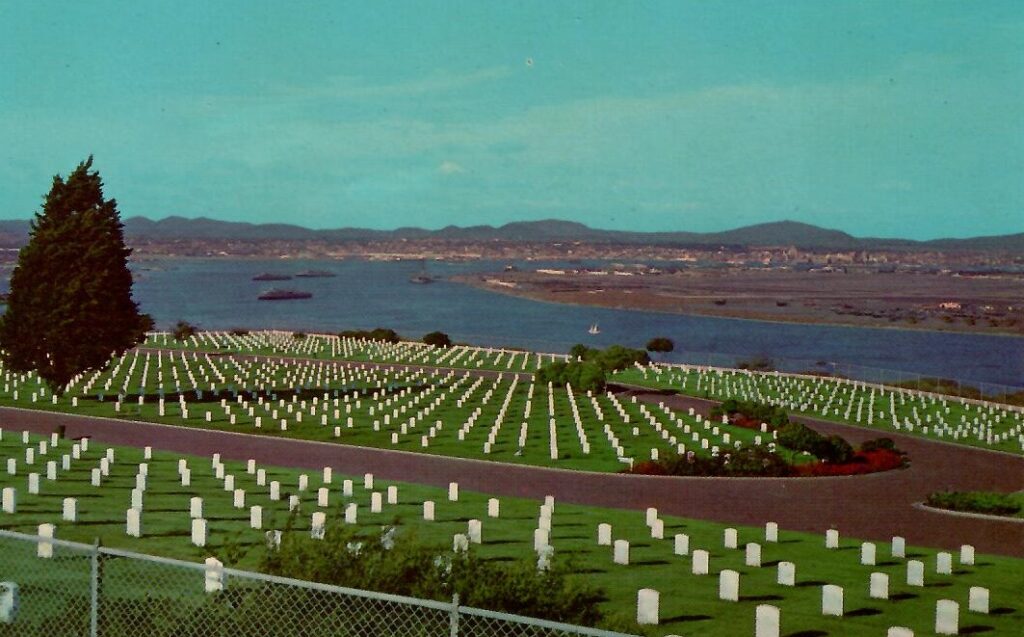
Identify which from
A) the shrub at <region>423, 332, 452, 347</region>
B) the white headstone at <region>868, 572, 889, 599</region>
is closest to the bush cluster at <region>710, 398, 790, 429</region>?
the white headstone at <region>868, 572, 889, 599</region>

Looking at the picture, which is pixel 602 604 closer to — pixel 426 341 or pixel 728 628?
pixel 728 628

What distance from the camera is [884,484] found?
117 ft

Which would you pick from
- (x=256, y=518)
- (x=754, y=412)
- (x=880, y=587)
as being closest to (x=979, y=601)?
(x=880, y=587)

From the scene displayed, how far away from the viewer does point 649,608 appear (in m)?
15.2

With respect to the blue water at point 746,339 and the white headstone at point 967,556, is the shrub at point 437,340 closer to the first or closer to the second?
the blue water at point 746,339

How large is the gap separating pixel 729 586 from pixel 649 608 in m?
2.46

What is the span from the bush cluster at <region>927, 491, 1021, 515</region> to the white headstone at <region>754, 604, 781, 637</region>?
61.3 feet

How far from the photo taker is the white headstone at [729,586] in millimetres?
17125

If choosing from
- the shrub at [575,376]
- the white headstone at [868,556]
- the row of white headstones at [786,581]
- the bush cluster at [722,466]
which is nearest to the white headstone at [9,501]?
the row of white headstones at [786,581]

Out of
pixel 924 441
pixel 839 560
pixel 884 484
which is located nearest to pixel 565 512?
pixel 839 560

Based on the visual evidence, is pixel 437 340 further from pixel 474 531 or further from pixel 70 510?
pixel 474 531

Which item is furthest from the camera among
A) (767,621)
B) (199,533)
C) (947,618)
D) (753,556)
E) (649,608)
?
(753,556)

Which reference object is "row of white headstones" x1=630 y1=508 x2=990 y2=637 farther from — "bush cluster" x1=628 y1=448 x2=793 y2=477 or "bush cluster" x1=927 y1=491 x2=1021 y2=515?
"bush cluster" x1=628 y1=448 x2=793 y2=477

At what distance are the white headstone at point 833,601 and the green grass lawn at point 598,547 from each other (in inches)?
8.1
